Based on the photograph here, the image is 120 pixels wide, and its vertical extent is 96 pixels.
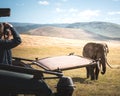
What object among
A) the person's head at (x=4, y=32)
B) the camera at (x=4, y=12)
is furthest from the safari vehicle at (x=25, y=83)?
the person's head at (x=4, y=32)

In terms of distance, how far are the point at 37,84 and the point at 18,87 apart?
0.98 ft

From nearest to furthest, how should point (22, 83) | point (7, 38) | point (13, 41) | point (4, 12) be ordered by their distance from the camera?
point (22, 83) < point (4, 12) < point (13, 41) < point (7, 38)

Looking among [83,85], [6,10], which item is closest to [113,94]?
[83,85]

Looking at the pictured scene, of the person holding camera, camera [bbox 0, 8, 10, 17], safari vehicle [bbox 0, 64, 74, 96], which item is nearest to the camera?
safari vehicle [bbox 0, 64, 74, 96]

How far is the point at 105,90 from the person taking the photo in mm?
13188

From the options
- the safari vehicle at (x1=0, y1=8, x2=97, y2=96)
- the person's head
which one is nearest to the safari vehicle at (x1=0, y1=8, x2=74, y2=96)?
the safari vehicle at (x1=0, y1=8, x2=97, y2=96)

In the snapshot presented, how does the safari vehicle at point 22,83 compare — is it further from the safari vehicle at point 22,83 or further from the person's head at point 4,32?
the person's head at point 4,32

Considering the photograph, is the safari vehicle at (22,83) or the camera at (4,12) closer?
the safari vehicle at (22,83)

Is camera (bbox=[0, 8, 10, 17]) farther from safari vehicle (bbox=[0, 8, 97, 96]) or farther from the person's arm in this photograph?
safari vehicle (bbox=[0, 8, 97, 96])

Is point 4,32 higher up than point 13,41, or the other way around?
point 4,32

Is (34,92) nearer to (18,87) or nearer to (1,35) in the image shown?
(18,87)

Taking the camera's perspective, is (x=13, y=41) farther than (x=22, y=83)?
Yes

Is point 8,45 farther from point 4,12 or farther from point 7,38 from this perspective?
point 4,12

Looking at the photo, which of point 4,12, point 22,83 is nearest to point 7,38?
point 4,12
